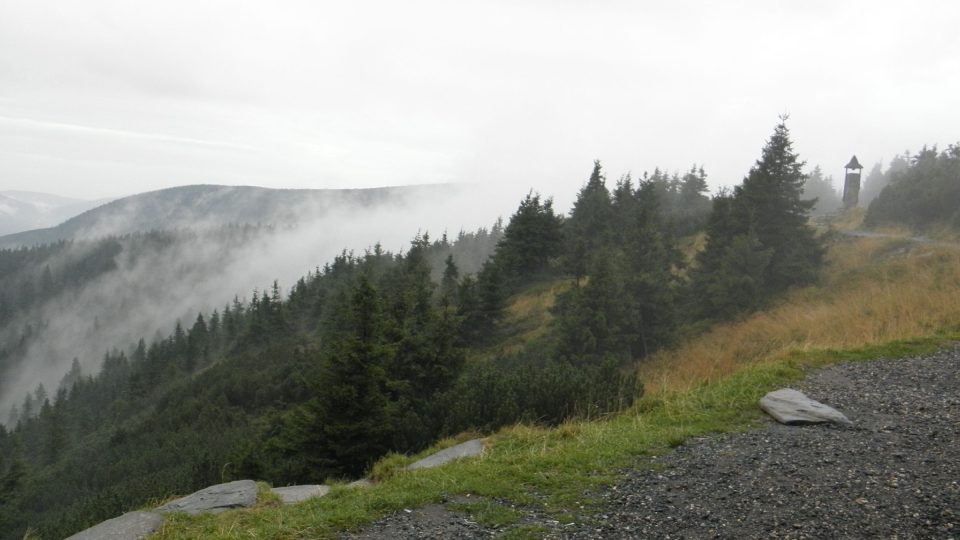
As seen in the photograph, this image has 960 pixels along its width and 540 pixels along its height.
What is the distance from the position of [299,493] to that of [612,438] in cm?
420

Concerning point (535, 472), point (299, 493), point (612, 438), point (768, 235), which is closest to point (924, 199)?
point (768, 235)

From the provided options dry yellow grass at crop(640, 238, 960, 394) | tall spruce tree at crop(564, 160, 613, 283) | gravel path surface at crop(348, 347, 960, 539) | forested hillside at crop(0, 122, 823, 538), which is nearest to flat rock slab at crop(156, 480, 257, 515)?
gravel path surface at crop(348, 347, 960, 539)

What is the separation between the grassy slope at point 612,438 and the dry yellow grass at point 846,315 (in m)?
0.07

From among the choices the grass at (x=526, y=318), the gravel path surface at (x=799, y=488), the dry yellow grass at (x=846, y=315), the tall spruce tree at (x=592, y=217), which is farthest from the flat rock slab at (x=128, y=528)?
the tall spruce tree at (x=592, y=217)

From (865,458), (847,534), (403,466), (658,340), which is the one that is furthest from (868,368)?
(658,340)

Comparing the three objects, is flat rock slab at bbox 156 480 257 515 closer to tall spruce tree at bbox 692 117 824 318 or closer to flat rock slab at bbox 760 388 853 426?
flat rock slab at bbox 760 388 853 426

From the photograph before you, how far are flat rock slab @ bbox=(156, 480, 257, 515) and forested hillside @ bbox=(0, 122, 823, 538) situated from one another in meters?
2.89

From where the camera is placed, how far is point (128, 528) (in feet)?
19.1

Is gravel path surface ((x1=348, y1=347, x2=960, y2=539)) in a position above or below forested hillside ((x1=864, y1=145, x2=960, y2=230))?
below

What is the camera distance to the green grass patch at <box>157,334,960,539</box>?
544cm

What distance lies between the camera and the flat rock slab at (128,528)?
5.67 metres

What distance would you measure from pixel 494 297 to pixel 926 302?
71.2ft

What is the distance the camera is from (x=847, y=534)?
4.48 metres

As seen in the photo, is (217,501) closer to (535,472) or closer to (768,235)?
(535,472)
